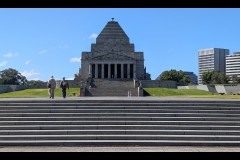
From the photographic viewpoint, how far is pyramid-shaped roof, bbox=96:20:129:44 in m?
104

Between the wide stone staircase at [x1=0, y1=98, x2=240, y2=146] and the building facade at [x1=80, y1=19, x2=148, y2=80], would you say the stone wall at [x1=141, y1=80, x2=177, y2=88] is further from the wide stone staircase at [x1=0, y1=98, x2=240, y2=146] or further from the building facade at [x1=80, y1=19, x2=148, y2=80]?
the wide stone staircase at [x1=0, y1=98, x2=240, y2=146]

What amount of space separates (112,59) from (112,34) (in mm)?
11902

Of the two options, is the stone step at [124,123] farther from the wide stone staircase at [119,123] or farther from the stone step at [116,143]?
the stone step at [116,143]

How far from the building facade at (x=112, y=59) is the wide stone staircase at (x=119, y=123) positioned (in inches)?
2908

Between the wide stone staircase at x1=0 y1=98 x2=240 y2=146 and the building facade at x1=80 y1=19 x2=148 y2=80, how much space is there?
7385cm

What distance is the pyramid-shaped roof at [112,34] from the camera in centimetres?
10369

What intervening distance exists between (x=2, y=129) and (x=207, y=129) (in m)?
9.49

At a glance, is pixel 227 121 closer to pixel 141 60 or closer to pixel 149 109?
pixel 149 109

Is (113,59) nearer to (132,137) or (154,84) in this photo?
(154,84)

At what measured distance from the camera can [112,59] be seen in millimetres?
95750

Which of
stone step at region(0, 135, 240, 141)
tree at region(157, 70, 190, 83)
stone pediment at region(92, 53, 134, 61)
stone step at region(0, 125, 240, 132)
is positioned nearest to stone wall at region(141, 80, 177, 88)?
stone pediment at region(92, 53, 134, 61)

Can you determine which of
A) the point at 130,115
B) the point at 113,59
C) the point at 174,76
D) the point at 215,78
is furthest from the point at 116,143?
the point at 174,76

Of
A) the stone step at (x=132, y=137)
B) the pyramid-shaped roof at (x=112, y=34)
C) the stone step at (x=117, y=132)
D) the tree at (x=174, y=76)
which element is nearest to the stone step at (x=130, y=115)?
the stone step at (x=117, y=132)

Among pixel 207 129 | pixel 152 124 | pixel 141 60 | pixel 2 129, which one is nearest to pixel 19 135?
pixel 2 129
